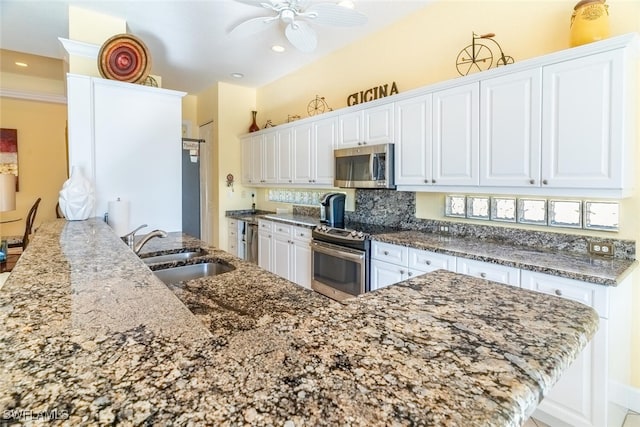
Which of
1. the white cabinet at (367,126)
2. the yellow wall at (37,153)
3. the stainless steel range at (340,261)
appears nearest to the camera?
the stainless steel range at (340,261)

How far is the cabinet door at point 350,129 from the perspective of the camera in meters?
3.23

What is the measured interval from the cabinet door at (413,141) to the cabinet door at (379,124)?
3.0 inches

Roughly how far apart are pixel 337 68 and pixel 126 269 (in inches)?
141

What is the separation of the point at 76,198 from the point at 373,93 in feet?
9.22

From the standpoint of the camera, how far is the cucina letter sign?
326cm

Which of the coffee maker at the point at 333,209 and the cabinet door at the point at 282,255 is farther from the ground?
the coffee maker at the point at 333,209

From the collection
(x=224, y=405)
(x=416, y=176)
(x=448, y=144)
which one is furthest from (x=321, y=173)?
(x=224, y=405)

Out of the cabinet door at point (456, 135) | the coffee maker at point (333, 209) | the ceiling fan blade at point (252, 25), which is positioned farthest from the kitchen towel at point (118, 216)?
the cabinet door at point (456, 135)

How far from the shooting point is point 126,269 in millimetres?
1126

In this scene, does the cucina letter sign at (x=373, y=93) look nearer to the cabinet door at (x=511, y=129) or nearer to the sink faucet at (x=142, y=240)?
the cabinet door at (x=511, y=129)

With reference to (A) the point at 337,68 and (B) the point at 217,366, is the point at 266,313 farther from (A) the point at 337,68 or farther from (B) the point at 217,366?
(A) the point at 337,68

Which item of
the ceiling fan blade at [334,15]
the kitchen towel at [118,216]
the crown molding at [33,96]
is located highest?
the crown molding at [33,96]

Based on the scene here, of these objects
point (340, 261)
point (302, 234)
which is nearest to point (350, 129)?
point (302, 234)

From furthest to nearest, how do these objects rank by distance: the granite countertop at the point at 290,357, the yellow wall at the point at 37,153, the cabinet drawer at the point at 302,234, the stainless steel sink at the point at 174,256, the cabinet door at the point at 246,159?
the yellow wall at the point at 37,153
the cabinet door at the point at 246,159
the cabinet drawer at the point at 302,234
the stainless steel sink at the point at 174,256
the granite countertop at the point at 290,357
